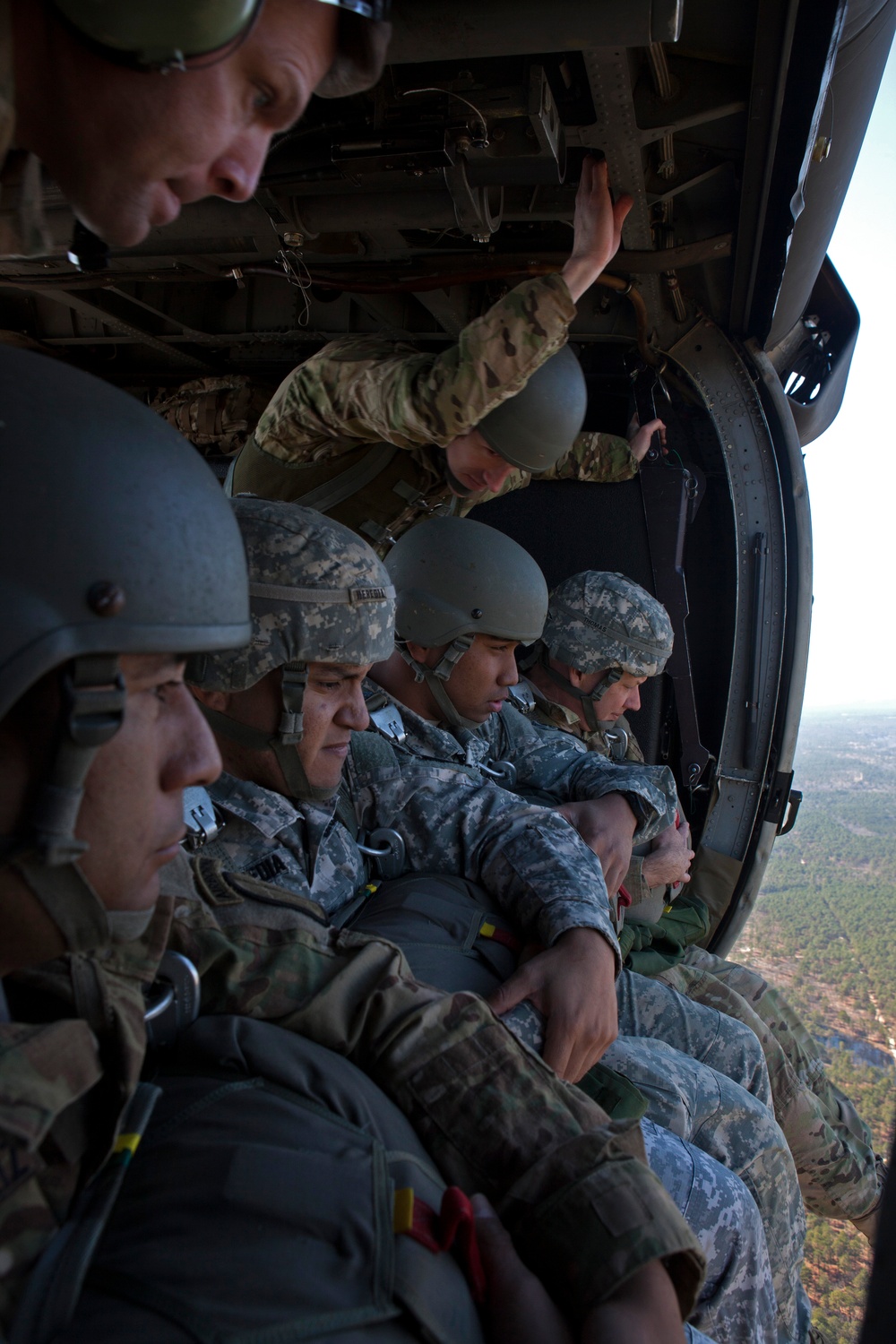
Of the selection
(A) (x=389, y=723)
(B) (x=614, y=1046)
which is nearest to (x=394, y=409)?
(A) (x=389, y=723)

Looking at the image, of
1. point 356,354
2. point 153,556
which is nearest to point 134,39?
point 153,556

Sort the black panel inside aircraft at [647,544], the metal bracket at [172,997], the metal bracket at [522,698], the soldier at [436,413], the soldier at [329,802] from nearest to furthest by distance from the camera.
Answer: the metal bracket at [172,997]
the soldier at [329,802]
the soldier at [436,413]
the metal bracket at [522,698]
the black panel inside aircraft at [647,544]

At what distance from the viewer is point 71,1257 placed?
802 millimetres

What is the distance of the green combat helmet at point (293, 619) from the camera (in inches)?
70.6

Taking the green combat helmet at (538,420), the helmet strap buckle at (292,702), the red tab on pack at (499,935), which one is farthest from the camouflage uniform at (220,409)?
the red tab on pack at (499,935)

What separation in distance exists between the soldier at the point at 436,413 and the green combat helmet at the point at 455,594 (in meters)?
0.32

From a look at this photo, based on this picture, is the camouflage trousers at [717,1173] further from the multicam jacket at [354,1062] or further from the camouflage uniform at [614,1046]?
the multicam jacket at [354,1062]

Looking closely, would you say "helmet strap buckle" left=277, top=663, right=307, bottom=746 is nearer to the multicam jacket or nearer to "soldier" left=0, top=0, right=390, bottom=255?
the multicam jacket

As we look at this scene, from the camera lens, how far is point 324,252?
121 inches

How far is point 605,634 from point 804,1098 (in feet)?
5.66

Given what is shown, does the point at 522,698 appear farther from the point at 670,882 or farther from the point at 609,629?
the point at 670,882

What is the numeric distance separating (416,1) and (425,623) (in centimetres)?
153

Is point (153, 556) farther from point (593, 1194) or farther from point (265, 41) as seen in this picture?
point (593, 1194)

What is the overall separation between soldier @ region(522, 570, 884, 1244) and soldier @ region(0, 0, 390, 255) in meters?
2.56
